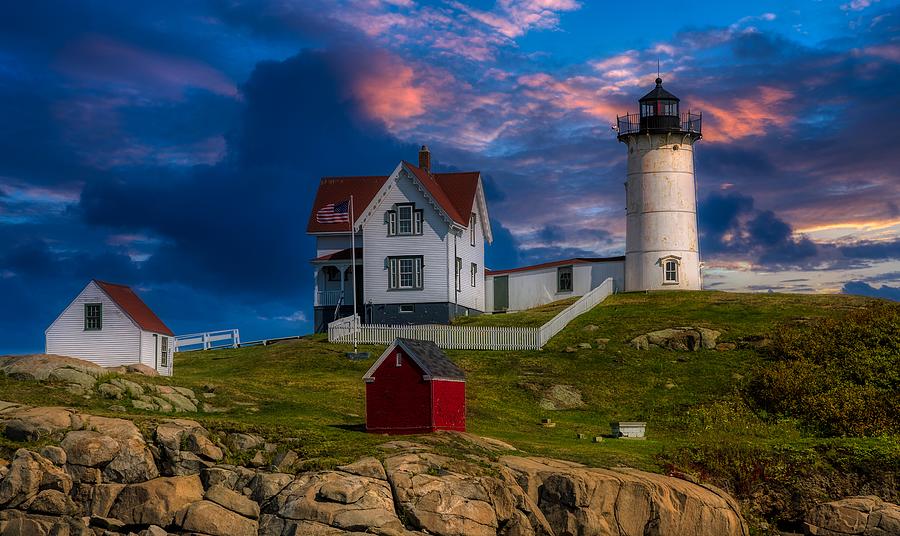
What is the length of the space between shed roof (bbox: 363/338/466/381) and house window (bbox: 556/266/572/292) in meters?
33.5

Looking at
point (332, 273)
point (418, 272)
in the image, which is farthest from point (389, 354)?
point (332, 273)

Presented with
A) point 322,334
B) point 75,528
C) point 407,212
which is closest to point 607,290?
point 407,212

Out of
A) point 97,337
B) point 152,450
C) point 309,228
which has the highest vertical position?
point 309,228

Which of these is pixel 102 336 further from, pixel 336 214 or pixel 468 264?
pixel 468 264

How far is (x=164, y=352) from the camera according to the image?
1734 inches

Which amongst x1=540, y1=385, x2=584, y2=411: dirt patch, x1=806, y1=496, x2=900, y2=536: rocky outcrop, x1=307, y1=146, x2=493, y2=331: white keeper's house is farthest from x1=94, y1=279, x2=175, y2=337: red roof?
x1=806, y1=496, x2=900, y2=536: rocky outcrop

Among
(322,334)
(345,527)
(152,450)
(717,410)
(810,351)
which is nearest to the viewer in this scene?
(345,527)

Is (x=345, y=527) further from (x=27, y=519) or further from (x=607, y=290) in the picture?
(x=607, y=290)

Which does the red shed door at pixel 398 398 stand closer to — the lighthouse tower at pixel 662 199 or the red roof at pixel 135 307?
the red roof at pixel 135 307

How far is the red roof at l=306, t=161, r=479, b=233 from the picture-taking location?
61.0 metres

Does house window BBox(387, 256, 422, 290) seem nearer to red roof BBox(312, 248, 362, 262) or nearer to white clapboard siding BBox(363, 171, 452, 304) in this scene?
white clapboard siding BBox(363, 171, 452, 304)

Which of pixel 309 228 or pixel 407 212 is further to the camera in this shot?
pixel 309 228

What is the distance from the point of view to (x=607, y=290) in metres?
63.2

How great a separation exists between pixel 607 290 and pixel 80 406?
37.8 meters
